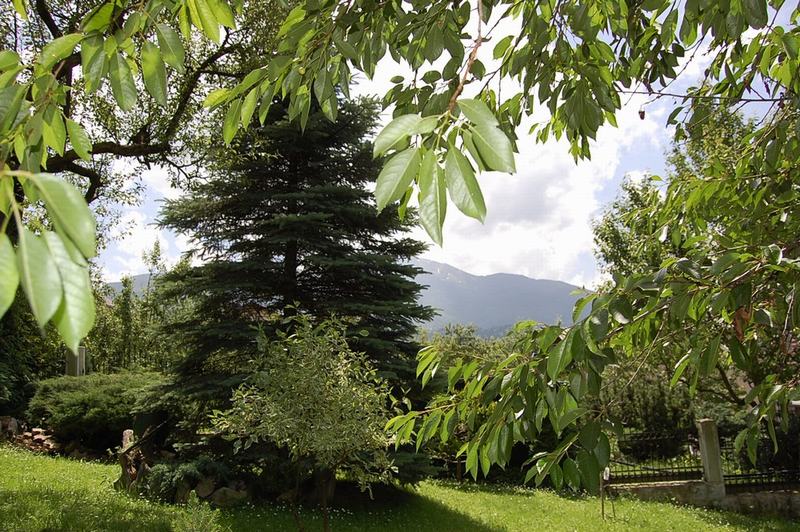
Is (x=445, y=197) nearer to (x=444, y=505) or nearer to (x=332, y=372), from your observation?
(x=332, y=372)

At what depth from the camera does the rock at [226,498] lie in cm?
854

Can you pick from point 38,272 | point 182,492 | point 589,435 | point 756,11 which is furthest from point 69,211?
point 182,492

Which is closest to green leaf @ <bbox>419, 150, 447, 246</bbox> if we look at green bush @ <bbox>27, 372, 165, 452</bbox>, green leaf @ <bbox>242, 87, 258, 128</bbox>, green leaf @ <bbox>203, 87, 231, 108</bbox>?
green leaf @ <bbox>242, 87, 258, 128</bbox>

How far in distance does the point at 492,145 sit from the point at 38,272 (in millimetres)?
602

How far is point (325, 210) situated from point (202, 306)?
3091mm

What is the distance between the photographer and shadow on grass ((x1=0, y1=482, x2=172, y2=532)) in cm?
626

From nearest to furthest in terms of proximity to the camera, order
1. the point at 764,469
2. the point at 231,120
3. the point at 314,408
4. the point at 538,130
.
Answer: the point at 231,120 < the point at 538,130 < the point at 314,408 < the point at 764,469

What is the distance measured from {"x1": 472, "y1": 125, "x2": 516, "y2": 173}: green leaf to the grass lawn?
17.3 ft

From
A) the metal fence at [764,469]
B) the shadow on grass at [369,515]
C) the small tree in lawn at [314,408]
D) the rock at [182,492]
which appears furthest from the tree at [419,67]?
the metal fence at [764,469]

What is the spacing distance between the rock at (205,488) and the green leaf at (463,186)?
9.22 metres

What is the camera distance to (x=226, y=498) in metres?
8.63

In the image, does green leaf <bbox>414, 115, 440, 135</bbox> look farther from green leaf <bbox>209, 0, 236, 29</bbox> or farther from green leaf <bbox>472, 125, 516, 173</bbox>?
green leaf <bbox>209, 0, 236, 29</bbox>

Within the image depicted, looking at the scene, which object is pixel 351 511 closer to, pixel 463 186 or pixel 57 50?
pixel 57 50

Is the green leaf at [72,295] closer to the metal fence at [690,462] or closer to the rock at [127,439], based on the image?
the rock at [127,439]
